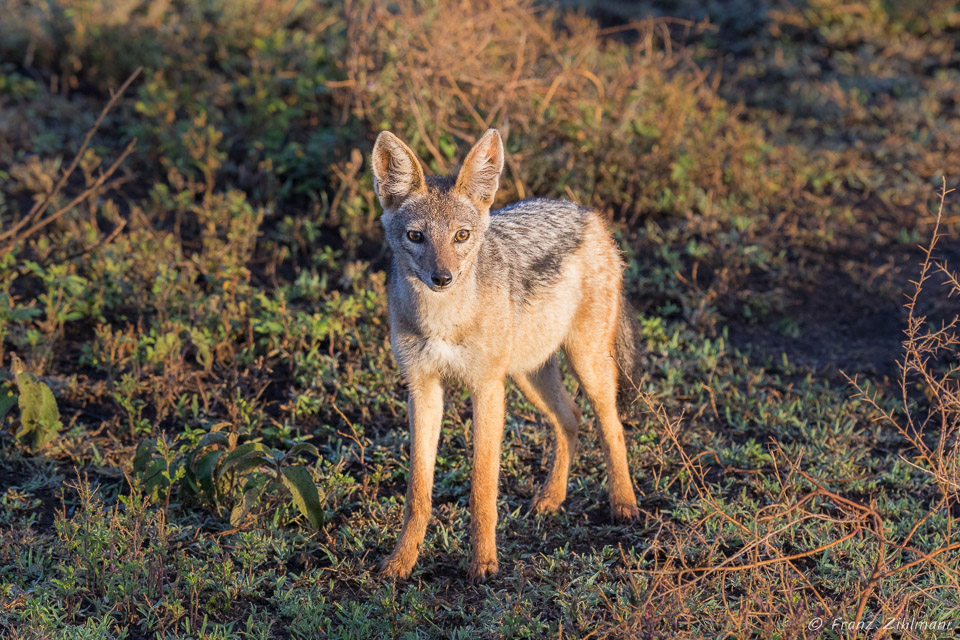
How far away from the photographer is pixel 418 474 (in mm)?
4613

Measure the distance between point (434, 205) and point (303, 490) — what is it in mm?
1597

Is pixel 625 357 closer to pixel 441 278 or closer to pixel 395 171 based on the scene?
pixel 441 278

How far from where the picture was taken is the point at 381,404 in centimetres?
610

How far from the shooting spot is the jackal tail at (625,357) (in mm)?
5438

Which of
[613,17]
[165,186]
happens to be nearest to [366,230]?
[165,186]

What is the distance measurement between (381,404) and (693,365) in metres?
2.30

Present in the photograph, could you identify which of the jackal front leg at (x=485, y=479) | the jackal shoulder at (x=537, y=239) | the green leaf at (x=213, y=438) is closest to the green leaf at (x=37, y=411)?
the green leaf at (x=213, y=438)

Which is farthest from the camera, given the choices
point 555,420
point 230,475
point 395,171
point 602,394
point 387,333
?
point 387,333

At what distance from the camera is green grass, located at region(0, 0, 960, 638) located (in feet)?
14.0

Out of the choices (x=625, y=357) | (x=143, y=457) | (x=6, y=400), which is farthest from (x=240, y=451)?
(x=625, y=357)

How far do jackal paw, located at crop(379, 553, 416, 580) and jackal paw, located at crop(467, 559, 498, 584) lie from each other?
0.31 m

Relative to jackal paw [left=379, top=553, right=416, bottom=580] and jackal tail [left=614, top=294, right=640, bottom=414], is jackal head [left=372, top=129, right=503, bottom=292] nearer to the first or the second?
jackal tail [left=614, top=294, right=640, bottom=414]

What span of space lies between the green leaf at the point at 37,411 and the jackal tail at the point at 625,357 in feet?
10.8

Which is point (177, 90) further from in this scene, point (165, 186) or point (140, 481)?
point (140, 481)
